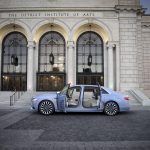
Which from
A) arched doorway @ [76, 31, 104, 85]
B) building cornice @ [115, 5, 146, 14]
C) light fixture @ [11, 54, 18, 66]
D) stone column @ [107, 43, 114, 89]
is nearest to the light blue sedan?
stone column @ [107, 43, 114, 89]

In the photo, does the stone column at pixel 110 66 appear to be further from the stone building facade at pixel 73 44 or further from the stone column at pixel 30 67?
the stone column at pixel 30 67

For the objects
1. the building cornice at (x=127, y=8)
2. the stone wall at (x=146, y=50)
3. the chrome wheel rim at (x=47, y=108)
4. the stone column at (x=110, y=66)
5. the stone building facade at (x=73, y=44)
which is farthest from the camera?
the stone wall at (x=146, y=50)

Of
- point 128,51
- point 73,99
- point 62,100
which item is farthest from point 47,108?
point 128,51

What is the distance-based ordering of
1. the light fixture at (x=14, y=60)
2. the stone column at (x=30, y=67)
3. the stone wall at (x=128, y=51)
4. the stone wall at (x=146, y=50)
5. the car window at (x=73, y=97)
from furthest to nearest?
1. the light fixture at (x=14, y=60)
2. the stone wall at (x=146, y=50)
3. the stone column at (x=30, y=67)
4. the stone wall at (x=128, y=51)
5. the car window at (x=73, y=97)

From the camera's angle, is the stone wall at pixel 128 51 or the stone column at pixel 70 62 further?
the stone column at pixel 70 62

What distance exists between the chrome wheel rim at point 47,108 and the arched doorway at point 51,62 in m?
16.0

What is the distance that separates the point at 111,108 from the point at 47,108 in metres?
3.17

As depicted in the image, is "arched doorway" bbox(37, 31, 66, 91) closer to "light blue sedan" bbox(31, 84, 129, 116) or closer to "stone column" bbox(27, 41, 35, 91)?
"stone column" bbox(27, 41, 35, 91)

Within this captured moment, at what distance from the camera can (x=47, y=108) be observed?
12125 mm

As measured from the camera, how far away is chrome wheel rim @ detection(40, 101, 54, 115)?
12102 mm

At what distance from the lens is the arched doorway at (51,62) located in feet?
92.7

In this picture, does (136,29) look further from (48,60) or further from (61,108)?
(61,108)

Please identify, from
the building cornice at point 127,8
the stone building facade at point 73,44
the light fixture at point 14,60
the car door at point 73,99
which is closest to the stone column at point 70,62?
the stone building facade at point 73,44

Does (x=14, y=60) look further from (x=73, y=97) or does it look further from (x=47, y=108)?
(x=73, y=97)
